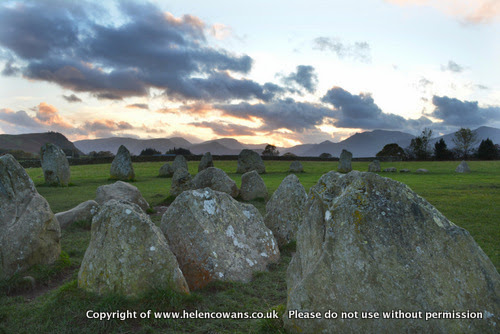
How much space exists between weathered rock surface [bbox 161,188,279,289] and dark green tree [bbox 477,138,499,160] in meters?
78.4

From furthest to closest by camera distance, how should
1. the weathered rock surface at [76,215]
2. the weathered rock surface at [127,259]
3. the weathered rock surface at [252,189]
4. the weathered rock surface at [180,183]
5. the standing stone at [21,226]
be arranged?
the weathered rock surface at [252,189] < the weathered rock surface at [180,183] < the weathered rock surface at [76,215] < the standing stone at [21,226] < the weathered rock surface at [127,259]

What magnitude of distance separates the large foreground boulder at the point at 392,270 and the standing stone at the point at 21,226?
20.4ft

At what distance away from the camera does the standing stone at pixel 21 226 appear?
7289 millimetres

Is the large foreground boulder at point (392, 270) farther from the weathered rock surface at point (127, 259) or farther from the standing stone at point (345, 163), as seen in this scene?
the standing stone at point (345, 163)

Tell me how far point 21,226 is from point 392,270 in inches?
302

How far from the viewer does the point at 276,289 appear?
684cm

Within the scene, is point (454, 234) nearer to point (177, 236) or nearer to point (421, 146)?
point (177, 236)

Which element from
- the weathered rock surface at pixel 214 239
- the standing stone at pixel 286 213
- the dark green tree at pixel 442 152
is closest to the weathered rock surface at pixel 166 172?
the standing stone at pixel 286 213

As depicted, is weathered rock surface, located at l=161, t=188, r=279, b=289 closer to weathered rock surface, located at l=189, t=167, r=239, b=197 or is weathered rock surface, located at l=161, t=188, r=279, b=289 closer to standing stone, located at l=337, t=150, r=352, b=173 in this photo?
weathered rock surface, located at l=189, t=167, r=239, b=197

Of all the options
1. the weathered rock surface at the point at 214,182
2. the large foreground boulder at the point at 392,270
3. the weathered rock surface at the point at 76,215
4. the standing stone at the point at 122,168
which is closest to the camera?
the large foreground boulder at the point at 392,270

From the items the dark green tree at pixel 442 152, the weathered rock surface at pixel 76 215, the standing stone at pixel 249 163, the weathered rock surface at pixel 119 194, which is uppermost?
the dark green tree at pixel 442 152

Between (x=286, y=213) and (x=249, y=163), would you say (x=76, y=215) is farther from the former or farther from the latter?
(x=249, y=163)

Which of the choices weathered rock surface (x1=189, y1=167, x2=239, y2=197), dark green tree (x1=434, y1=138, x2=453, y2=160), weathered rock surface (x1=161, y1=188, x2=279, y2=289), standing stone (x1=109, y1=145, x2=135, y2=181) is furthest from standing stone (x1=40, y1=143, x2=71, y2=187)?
dark green tree (x1=434, y1=138, x2=453, y2=160)

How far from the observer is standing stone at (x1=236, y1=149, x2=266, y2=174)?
1499 inches
